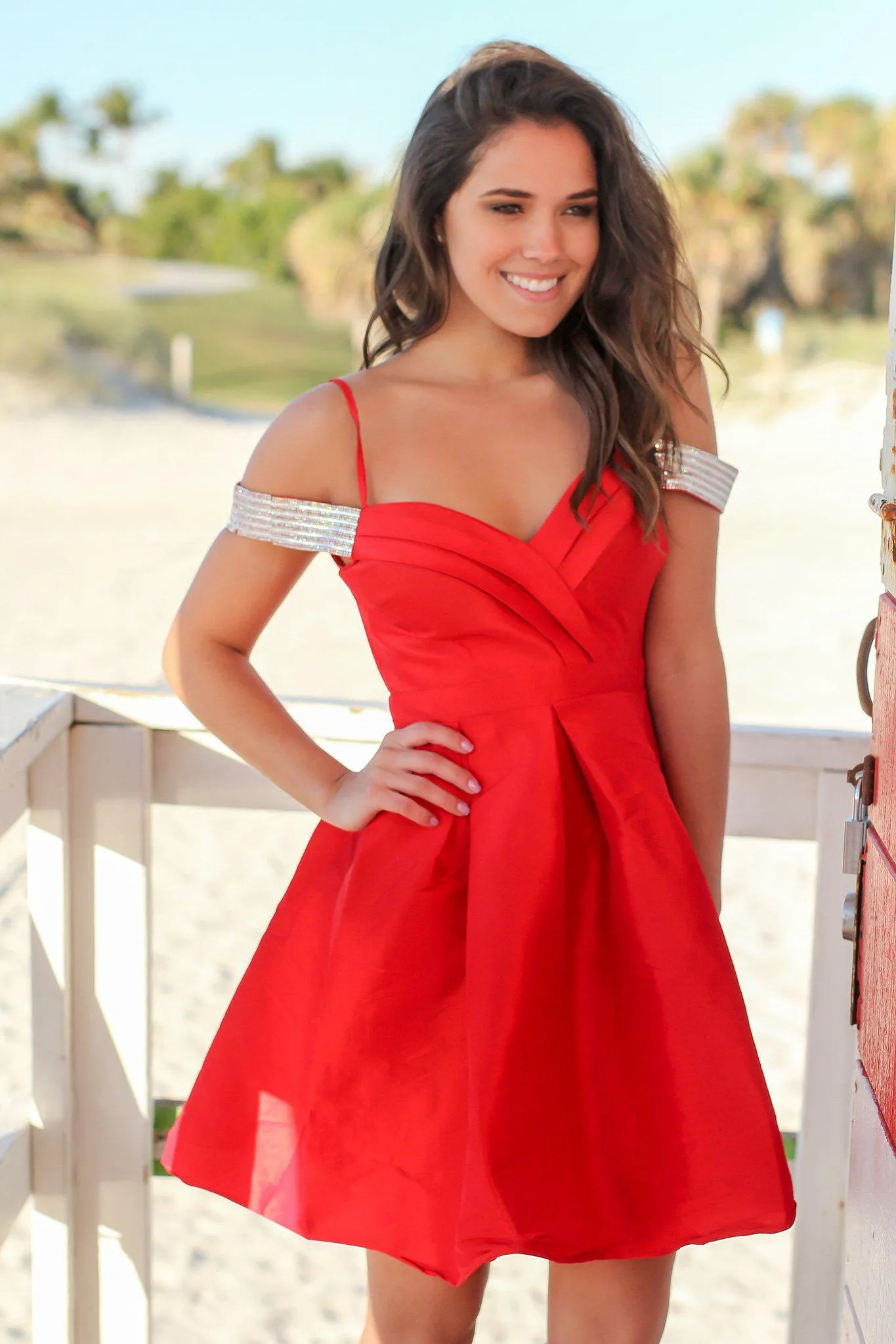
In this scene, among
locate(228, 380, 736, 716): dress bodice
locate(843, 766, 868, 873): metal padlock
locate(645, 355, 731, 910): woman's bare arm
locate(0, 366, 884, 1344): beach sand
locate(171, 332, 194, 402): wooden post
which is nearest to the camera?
locate(843, 766, 868, 873): metal padlock

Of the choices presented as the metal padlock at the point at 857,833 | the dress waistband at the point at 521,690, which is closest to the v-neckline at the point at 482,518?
the dress waistband at the point at 521,690

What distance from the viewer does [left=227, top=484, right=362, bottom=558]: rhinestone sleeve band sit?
4.63 feet

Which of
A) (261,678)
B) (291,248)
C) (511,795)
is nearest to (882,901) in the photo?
(511,795)

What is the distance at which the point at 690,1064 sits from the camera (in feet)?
4.37

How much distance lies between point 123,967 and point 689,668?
80cm

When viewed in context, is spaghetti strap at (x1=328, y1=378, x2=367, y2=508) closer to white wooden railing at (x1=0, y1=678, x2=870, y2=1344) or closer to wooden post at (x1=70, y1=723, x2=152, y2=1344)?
white wooden railing at (x1=0, y1=678, x2=870, y2=1344)

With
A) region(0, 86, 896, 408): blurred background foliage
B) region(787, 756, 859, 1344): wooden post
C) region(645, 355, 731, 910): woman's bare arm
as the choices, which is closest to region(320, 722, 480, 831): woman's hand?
region(645, 355, 731, 910): woman's bare arm

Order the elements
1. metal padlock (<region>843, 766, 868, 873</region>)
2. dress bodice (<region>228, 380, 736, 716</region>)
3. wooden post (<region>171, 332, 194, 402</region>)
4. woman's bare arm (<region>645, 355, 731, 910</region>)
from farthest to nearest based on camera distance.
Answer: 1. wooden post (<region>171, 332, 194, 402</region>)
2. woman's bare arm (<region>645, 355, 731, 910</region>)
3. dress bodice (<region>228, 380, 736, 716</region>)
4. metal padlock (<region>843, 766, 868, 873</region>)

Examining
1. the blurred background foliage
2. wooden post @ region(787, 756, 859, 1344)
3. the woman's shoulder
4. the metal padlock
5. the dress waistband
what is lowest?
wooden post @ region(787, 756, 859, 1344)

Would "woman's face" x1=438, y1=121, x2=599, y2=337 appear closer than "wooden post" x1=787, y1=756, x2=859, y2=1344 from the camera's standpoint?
Yes

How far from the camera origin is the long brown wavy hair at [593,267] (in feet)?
4.57

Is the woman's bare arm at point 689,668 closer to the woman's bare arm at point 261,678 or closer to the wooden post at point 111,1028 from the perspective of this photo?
the woman's bare arm at point 261,678

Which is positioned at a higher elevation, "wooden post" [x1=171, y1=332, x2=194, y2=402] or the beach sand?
"wooden post" [x1=171, y1=332, x2=194, y2=402]

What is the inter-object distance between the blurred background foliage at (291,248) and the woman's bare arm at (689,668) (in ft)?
72.4
